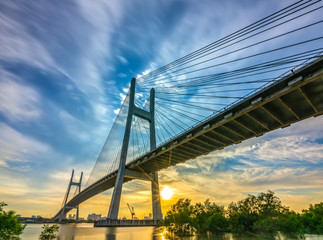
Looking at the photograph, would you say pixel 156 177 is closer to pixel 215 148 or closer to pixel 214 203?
pixel 214 203

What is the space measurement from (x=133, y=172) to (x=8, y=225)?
36887mm

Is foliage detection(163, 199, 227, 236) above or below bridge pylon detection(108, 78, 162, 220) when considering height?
below

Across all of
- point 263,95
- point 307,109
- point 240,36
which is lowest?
point 307,109

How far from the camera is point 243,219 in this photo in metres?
32.4

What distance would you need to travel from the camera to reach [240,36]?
19922mm

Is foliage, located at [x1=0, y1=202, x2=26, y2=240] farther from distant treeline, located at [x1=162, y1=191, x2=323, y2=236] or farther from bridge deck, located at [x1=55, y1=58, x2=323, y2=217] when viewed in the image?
bridge deck, located at [x1=55, y1=58, x2=323, y2=217]

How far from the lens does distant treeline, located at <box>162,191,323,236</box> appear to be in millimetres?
26844

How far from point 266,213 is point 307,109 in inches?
887

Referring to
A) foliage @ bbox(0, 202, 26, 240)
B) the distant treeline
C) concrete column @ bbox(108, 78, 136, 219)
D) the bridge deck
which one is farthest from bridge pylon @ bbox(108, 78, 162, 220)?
foliage @ bbox(0, 202, 26, 240)

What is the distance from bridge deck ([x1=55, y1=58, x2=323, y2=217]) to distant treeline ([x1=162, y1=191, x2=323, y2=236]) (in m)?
9.96

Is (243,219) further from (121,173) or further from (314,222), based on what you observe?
(121,173)

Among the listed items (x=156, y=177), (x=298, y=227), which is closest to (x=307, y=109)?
(x=298, y=227)

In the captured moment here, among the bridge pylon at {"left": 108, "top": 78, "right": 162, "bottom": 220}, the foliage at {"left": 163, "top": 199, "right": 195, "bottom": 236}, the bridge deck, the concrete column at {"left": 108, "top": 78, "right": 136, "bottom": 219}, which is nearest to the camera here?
the bridge deck

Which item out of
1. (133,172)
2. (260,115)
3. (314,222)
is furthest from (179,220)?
(314,222)
